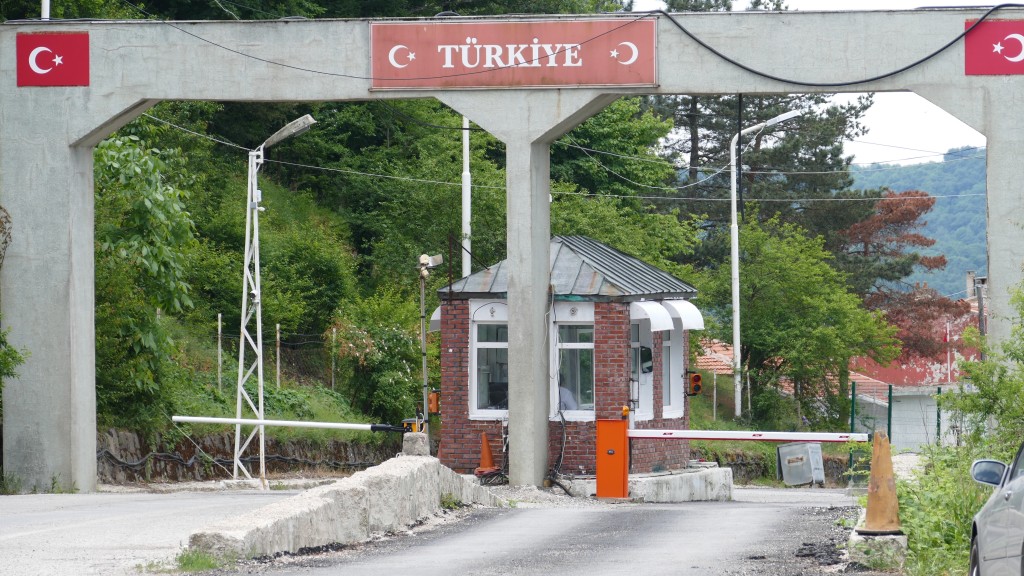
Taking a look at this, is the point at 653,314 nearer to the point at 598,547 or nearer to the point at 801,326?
the point at 598,547

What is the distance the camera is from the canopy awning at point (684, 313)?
84.0 ft

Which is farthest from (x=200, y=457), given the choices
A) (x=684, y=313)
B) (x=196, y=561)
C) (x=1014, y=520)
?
(x=1014, y=520)

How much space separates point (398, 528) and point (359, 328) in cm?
2316

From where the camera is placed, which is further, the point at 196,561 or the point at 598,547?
the point at 598,547

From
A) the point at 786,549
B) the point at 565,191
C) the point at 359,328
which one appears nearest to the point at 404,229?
the point at 565,191

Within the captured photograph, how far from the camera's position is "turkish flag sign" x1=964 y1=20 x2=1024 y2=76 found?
2030 cm

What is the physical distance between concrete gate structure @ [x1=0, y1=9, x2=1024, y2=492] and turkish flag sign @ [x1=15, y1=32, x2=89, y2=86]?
0.12 metres

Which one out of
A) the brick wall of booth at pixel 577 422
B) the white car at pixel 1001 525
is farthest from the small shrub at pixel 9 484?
the white car at pixel 1001 525

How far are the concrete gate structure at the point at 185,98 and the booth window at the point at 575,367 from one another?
146 cm

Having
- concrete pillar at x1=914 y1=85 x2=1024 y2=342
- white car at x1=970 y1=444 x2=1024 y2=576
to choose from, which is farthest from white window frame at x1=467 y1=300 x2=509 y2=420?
white car at x1=970 y1=444 x2=1024 y2=576

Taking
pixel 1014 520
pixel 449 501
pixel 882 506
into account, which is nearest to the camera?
pixel 1014 520

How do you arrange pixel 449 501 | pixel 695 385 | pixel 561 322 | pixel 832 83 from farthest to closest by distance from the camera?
pixel 695 385 < pixel 561 322 < pixel 832 83 < pixel 449 501

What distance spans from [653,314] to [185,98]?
8.50 metres

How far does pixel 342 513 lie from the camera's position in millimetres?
12664
